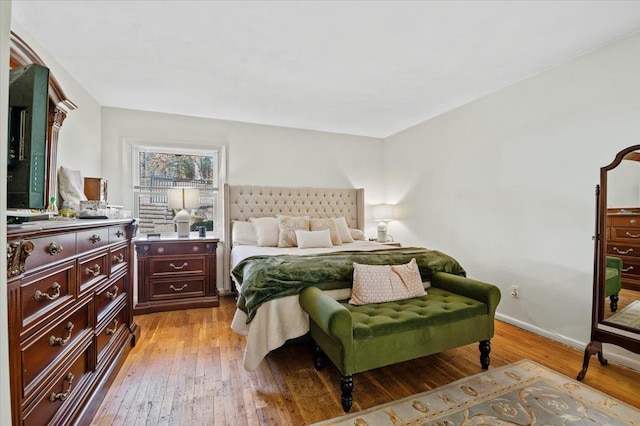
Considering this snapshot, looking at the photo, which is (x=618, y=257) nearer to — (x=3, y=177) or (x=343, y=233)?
(x=343, y=233)

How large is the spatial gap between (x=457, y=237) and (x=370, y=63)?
2.36m

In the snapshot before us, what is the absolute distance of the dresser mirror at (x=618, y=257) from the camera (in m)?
2.00

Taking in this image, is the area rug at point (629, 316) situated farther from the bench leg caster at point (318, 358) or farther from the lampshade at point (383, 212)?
the lampshade at point (383, 212)

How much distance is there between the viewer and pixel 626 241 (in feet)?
6.66

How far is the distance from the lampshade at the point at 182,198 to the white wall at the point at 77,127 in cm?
87

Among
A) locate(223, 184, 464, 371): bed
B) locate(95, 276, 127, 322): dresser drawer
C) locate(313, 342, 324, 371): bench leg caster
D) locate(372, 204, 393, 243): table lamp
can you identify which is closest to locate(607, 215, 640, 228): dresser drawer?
locate(223, 184, 464, 371): bed

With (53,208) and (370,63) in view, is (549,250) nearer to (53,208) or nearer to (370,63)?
(370,63)

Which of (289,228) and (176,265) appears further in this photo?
(289,228)

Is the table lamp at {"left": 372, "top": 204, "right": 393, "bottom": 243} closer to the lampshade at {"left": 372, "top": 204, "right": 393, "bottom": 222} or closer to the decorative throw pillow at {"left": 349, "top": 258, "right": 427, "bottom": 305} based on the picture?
the lampshade at {"left": 372, "top": 204, "right": 393, "bottom": 222}

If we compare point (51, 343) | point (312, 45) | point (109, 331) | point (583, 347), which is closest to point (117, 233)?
point (109, 331)

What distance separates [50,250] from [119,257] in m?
1.05

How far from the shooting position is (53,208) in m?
2.09

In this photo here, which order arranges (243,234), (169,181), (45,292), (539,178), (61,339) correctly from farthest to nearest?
1. (169,181)
2. (243,234)
3. (539,178)
4. (61,339)
5. (45,292)

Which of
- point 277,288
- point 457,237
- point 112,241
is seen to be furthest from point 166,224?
point 457,237
